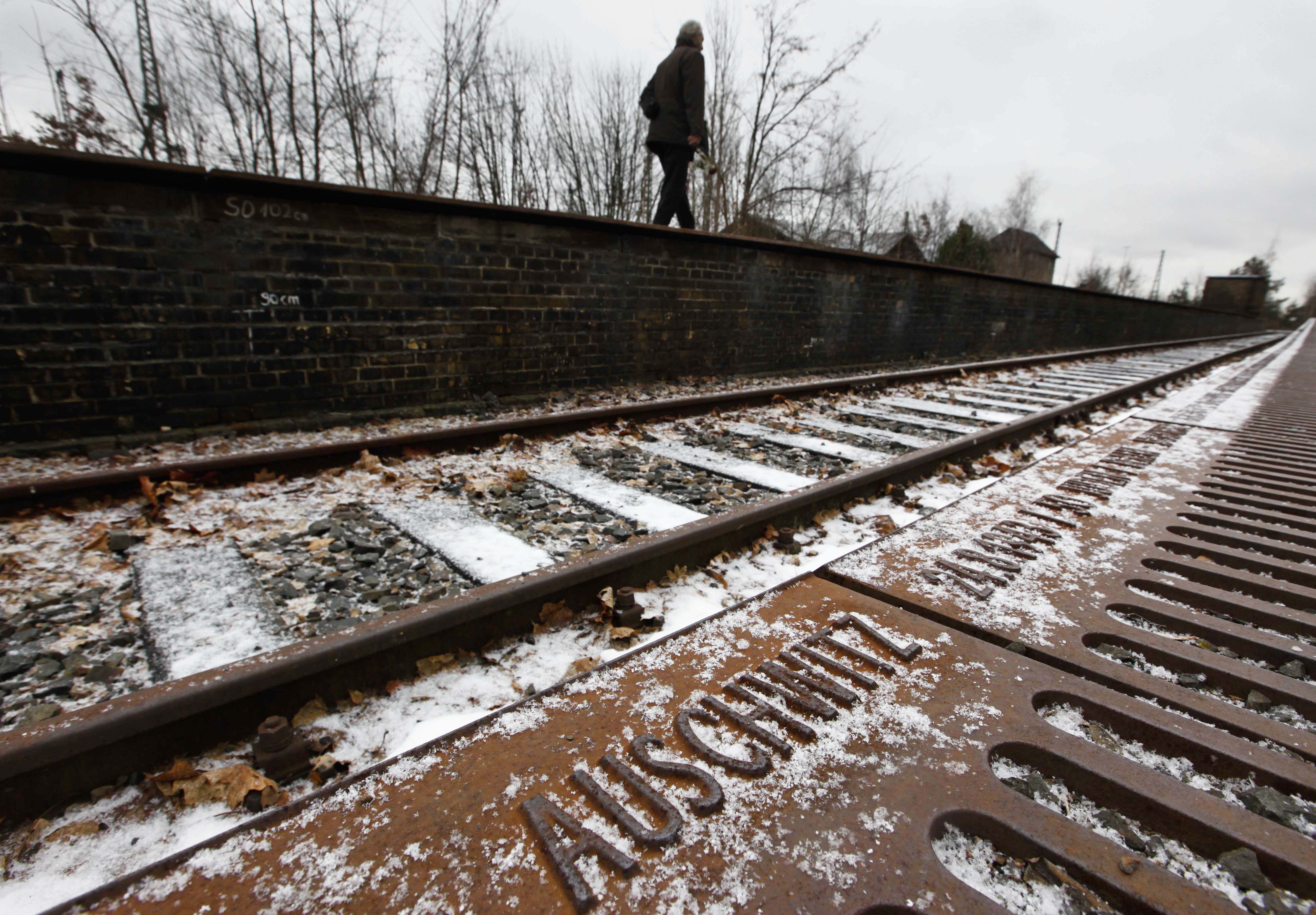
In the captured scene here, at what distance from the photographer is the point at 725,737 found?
1401mm

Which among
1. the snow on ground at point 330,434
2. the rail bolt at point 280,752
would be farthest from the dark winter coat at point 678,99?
the rail bolt at point 280,752

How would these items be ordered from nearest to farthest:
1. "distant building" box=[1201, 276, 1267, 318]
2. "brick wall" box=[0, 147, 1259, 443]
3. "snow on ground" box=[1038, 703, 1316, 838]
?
"snow on ground" box=[1038, 703, 1316, 838] < "brick wall" box=[0, 147, 1259, 443] < "distant building" box=[1201, 276, 1267, 318]

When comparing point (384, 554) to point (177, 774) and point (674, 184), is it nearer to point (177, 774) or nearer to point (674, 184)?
point (177, 774)

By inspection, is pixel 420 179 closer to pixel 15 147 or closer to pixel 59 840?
pixel 15 147

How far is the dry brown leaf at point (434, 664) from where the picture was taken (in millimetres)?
1722

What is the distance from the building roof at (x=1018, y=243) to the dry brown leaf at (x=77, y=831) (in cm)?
4562

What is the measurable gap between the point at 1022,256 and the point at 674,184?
47.7m

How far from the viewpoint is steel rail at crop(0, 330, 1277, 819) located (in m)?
1.23

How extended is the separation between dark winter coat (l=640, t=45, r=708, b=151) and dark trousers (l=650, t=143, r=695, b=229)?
100 mm

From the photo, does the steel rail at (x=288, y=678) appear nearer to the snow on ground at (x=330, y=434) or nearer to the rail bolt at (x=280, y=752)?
the rail bolt at (x=280, y=752)

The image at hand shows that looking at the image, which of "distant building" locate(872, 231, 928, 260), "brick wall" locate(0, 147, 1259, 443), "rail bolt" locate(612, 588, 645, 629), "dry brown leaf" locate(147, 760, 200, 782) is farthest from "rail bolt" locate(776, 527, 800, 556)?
"distant building" locate(872, 231, 928, 260)

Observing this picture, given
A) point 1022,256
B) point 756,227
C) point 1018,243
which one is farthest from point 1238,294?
point 756,227

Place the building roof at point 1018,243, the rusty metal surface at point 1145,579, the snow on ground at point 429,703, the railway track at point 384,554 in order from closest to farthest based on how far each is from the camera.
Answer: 1. the snow on ground at point 429,703
2. the railway track at point 384,554
3. the rusty metal surface at point 1145,579
4. the building roof at point 1018,243

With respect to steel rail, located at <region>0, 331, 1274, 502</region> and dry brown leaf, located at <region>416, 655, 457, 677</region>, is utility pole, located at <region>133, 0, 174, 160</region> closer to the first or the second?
steel rail, located at <region>0, 331, 1274, 502</region>
